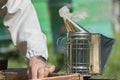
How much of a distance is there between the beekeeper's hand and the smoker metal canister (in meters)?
0.42

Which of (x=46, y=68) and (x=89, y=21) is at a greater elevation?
(x=89, y=21)

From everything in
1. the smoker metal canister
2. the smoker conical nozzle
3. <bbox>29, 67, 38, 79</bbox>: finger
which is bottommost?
<bbox>29, 67, 38, 79</bbox>: finger

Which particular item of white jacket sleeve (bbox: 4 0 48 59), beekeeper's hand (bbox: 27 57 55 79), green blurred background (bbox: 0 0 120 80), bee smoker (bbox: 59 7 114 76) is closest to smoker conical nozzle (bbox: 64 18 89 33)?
bee smoker (bbox: 59 7 114 76)

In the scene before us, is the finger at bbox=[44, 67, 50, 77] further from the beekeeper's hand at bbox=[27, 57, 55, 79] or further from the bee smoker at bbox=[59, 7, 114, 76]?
the bee smoker at bbox=[59, 7, 114, 76]

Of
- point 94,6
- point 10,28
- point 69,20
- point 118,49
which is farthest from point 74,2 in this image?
point 10,28

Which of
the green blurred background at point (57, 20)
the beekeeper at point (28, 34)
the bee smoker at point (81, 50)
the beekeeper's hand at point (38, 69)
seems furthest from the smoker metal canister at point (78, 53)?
the green blurred background at point (57, 20)

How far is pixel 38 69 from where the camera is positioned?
6.62 ft

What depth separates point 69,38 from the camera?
8.29 feet

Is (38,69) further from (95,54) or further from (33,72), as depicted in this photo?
(95,54)

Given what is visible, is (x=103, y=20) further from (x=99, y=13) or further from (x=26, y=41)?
(x=26, y=41)

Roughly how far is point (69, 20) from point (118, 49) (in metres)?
1.77

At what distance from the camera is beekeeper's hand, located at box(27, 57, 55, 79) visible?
200cm

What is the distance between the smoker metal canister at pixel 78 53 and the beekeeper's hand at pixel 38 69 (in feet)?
1.38

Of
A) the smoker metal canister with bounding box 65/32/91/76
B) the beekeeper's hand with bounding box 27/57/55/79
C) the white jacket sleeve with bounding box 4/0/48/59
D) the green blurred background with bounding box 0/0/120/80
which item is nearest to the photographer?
the beekeeper's hand with bounding box 27/57/55/79
